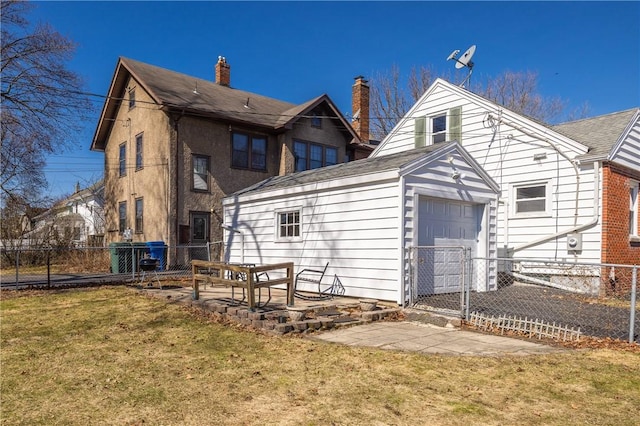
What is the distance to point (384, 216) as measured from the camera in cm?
882

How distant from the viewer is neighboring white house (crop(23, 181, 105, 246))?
69.6ft

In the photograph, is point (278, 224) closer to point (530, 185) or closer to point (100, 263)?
point (530, 185)

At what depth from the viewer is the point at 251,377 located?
4.83 m

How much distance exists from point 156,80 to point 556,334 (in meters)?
17.6

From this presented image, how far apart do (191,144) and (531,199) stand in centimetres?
1257

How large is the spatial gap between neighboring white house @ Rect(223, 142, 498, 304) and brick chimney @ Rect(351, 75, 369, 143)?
12.7 metres

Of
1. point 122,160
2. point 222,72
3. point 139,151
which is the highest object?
point 222,72

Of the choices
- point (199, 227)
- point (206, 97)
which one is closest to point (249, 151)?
point (206, 97)

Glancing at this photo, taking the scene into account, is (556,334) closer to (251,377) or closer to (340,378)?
(340,378)

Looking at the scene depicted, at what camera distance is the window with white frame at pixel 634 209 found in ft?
41.2

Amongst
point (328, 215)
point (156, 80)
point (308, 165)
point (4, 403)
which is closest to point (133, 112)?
point (156, 80)

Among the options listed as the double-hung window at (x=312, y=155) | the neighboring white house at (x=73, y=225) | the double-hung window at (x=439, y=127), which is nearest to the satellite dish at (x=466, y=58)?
the double-hung window at (x=439, y=127)

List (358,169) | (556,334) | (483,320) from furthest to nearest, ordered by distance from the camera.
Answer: (358,169), (483,320), (556,334)

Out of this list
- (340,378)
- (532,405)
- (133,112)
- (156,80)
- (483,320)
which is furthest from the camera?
(133,112)
